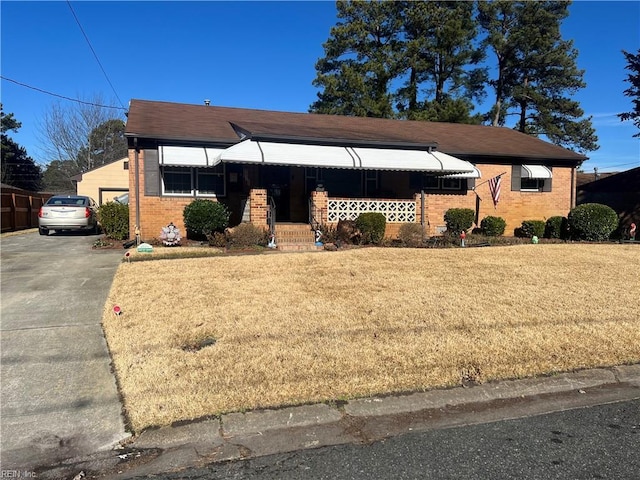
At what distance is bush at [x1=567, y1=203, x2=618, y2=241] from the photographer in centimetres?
1527

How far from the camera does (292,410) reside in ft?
13.2

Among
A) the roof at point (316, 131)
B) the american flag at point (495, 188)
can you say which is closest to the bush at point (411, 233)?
the roof at point (316, 131)

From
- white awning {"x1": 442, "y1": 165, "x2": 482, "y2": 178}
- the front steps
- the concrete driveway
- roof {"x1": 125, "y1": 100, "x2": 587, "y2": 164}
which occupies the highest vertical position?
roof {"x1": 125, "y1": 100, "x2": 587, "y2": 164}

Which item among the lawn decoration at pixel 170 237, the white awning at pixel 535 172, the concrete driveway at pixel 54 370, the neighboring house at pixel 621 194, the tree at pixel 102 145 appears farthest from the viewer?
the tree at pixel 102 145

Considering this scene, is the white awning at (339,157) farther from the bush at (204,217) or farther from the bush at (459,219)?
the bush at (459,219)

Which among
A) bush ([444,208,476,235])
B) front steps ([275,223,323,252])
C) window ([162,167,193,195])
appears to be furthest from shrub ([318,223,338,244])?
bush ([444,208,476,235])

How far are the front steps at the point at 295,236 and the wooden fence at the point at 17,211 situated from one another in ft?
36.8

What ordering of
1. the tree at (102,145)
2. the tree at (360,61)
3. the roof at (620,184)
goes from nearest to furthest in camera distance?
the roof at (620,184)
the tree at (360,61)
the tree at (102,145)

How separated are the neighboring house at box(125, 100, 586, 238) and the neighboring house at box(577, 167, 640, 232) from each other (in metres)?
4.28

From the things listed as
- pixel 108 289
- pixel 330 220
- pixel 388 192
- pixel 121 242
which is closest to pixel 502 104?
pixel 388 192

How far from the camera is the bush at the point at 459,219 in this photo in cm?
1614

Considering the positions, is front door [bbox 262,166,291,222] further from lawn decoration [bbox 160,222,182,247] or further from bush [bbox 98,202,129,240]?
bush [bbox 98,202,129,240]

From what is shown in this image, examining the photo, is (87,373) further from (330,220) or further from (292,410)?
(330,220)

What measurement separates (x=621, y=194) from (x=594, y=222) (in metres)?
8.38
